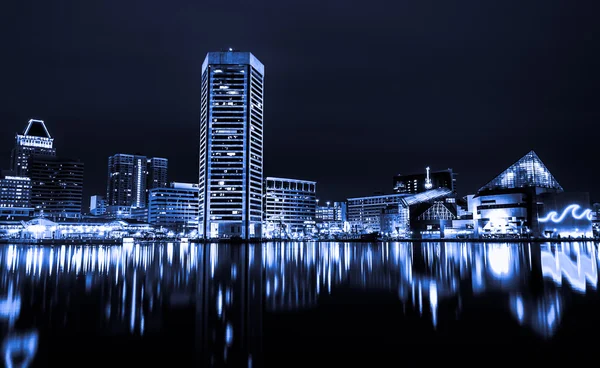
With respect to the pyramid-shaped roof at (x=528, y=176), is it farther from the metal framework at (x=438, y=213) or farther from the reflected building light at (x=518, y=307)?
the reflected building light at (x=518, y=307)

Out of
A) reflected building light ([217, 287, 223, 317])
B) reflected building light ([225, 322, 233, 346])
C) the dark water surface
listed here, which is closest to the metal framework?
the dark water surface

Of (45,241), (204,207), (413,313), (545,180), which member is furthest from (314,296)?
(545,180)

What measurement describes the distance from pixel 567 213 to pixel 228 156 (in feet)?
343

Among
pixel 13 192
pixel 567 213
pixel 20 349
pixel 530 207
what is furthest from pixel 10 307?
pixel 13 192

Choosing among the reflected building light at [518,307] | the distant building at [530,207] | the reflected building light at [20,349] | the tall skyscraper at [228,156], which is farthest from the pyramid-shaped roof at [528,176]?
the reflected building light at [20,349]

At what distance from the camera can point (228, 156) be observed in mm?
140625

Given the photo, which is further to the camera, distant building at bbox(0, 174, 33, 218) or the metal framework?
distant building at bbox(0, 174, 33, 218)

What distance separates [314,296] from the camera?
20156 millimetres

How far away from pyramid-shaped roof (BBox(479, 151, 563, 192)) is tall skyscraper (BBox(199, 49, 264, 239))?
82857mm

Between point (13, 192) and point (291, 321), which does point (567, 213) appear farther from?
point (13, 192)

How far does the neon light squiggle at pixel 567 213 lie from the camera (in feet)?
408

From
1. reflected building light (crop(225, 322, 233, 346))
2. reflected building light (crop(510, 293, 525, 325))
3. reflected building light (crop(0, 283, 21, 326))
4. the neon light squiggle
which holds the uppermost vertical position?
the neon light squiggle

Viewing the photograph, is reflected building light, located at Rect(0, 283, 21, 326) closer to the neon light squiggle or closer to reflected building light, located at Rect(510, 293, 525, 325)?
reflected building light, located at Rect(510, 293, 525, 325)

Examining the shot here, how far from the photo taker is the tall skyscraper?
140 meters
